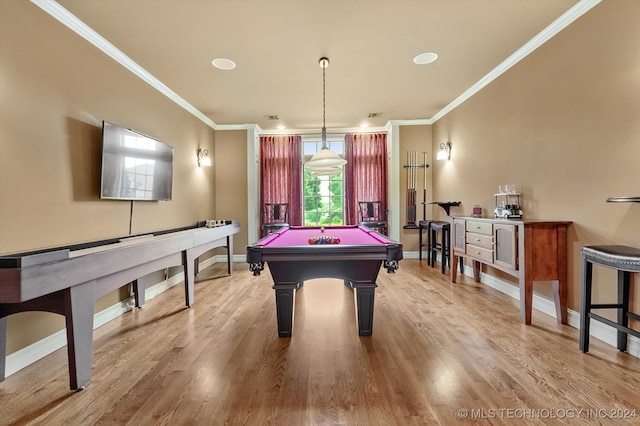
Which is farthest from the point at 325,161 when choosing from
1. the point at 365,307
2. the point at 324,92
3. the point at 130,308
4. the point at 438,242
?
the point at 438,242

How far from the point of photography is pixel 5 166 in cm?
191

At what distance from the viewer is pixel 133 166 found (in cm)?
303

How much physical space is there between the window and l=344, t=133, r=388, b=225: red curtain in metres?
0.26

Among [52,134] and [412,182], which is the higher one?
[52,134]

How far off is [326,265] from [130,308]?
2.32 metres

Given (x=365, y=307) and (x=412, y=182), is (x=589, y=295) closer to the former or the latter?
(x=365, y=307)

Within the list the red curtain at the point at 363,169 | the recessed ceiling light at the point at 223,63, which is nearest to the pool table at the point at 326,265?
the recessed ceiling light at the point at 223,63

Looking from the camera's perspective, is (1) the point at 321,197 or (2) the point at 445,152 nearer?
(2) the point at 445,152

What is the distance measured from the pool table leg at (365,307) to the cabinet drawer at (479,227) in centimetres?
159

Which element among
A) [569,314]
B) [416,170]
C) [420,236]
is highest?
[416,170]

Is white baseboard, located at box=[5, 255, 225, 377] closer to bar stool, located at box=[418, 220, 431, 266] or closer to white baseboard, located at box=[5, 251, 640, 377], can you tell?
white baseboard, located at box=[5, 251, 640, 377]

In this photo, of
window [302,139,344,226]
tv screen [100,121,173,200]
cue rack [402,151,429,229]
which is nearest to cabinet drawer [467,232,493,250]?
cue rack [402,151,429,229]

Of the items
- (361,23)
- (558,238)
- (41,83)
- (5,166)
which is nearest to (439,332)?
(558,238)

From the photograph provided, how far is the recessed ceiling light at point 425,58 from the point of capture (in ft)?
10.2
